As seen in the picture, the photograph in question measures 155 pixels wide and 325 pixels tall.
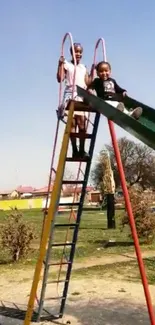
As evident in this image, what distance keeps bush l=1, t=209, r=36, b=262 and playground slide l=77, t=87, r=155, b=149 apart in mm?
7437

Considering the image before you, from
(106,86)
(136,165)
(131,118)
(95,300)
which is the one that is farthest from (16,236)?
(136,165)

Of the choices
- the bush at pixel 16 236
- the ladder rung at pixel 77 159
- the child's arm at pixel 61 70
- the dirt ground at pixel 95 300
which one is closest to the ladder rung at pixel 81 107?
the child's arm at pixel 61 70

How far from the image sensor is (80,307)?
785cm

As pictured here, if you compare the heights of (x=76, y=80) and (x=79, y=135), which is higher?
(x=76, y=80)

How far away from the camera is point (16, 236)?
501 inches

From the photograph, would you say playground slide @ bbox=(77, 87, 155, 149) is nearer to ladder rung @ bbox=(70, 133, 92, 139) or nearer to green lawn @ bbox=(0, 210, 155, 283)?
ladder rung @ bbox=(70, 133, 92, 139)

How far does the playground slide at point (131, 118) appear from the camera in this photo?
3.93 m

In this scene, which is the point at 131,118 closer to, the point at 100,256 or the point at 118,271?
the point at 118,271

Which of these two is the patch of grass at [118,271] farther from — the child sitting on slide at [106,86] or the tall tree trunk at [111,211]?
the tall tree trunk at [111,211]

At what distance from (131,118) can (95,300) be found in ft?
16.7

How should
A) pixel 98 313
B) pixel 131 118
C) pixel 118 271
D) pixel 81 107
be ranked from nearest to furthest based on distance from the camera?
1. pixel 131 118
2. pixel 81 107
3. pixel 98 313
4. pixel 118 271

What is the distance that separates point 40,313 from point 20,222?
232 inches

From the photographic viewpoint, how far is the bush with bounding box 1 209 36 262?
12.7 m

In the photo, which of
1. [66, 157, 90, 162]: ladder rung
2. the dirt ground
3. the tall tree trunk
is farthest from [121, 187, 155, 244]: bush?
[66, 157, 90, 162]: ladder rung
